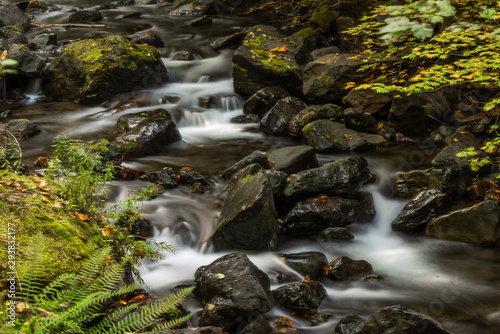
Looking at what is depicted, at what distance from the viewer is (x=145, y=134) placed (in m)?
8.55

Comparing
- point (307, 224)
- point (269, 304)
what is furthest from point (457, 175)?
point (269, 304)

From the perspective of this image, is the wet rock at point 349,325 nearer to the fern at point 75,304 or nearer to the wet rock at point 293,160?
the fern at point 75,304

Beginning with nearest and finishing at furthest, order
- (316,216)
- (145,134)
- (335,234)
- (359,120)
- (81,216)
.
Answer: (81,216)
(335,234)
(316,216)
(145,134)
(359,120)

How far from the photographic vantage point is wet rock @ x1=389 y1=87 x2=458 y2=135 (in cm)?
861

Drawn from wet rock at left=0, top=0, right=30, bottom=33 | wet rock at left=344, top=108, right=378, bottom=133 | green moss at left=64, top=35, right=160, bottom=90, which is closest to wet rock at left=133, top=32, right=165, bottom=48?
green moss at left=64, top=35, right=160, bottom=90

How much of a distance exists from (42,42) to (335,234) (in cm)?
1301

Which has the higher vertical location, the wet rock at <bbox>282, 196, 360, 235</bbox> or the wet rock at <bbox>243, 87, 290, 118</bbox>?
the wet rock at <bbox>243, 87, 290, 118</bbox>

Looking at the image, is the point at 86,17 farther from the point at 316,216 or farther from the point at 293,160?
the point at 316,216

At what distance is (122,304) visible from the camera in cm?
365

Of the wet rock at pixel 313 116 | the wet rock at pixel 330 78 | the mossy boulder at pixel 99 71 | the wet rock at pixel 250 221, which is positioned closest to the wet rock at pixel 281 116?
the wet rock at pixel 313 116

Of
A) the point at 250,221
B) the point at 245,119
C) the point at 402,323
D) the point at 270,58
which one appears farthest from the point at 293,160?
the point at 270,58

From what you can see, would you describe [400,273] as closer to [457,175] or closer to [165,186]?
[457,175]

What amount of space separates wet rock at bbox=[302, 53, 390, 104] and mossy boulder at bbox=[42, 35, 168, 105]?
15.2ft

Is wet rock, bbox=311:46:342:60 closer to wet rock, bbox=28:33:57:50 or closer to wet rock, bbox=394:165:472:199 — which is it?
wet rock, bbox=394:165:472:199
